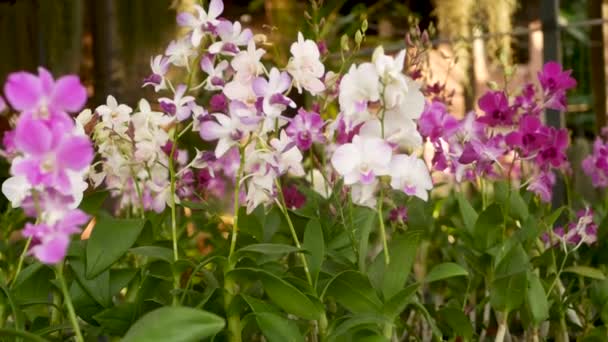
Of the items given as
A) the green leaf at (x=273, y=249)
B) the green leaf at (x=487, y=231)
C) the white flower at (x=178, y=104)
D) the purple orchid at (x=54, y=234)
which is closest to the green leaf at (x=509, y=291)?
the green leaf at (x=487, y=231)

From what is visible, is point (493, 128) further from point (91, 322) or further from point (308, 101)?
point (308, 101)

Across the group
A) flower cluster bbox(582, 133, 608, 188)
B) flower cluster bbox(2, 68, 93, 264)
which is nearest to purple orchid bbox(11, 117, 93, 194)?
flower cluster bbox(2, 68, 93, 264)

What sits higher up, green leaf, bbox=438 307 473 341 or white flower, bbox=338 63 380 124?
white flower, bbox=338 63 380 124

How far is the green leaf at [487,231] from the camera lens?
1.29 meters

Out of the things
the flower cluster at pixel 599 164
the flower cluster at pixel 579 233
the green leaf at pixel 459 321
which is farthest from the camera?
the flower cluster at pixel 599 164

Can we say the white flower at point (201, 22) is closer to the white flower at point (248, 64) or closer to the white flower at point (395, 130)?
the white flower at point (248, 64)

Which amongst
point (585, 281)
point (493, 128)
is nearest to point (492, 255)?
point (493, 128)

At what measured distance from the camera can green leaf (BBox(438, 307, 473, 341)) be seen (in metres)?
1.14

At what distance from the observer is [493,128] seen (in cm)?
126

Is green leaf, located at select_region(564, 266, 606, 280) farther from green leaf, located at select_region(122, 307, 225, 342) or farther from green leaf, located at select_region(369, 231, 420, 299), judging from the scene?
green leaf, located at select_region(122, 307, 225, 342)

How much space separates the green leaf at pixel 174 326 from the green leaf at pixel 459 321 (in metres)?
0.45

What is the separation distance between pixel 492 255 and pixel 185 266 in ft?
1.38

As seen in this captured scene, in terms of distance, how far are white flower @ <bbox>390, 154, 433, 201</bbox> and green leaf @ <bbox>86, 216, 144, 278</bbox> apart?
0.29 meters

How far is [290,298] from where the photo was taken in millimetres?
972
